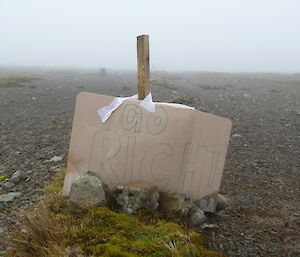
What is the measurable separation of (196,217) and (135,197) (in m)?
0.85

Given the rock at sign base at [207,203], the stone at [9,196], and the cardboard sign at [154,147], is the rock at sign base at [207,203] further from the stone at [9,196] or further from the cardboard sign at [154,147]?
the stone at [9,196]

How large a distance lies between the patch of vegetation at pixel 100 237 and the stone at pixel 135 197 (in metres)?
0.20

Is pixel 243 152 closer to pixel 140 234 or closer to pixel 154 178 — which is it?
pixel 154 178

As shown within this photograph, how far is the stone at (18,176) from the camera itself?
5.73 metres

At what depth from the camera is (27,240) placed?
10.5 ft

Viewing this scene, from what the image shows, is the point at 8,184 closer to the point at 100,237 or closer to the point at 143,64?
the point at 100,237

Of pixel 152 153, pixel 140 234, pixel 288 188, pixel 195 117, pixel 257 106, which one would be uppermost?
pixel 195 117

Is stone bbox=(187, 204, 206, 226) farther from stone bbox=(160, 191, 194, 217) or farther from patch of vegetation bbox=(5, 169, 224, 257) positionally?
patch of vegetation bbox=(5, 169, 224, 257)

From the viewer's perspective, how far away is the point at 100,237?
3.19 metres

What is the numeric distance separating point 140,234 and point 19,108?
41.7 ft

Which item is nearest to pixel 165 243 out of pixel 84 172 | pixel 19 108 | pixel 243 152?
pixel 84 172

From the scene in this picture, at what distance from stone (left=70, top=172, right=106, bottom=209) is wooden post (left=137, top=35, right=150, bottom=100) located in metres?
1.52

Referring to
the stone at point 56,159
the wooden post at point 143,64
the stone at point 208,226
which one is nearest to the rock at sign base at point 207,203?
the stone at point 208,226

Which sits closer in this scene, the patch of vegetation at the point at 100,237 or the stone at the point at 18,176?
the patch of vegetation at the point at 100,237
